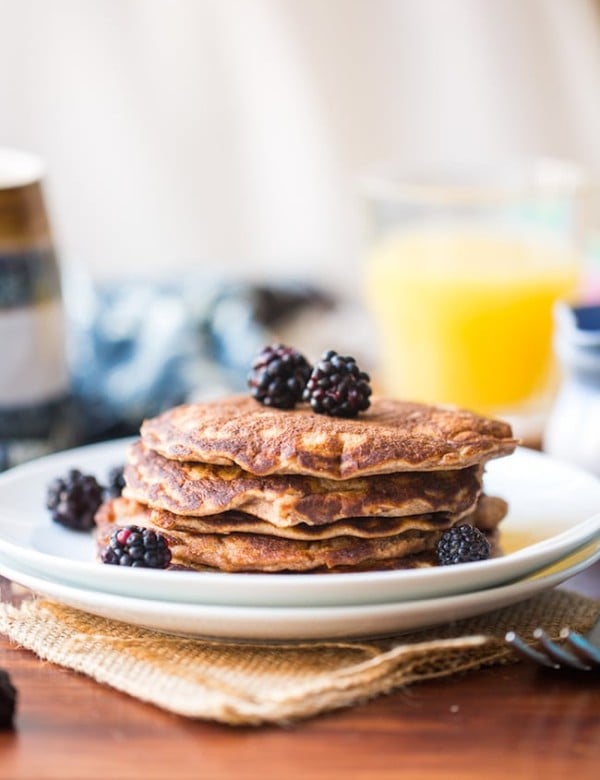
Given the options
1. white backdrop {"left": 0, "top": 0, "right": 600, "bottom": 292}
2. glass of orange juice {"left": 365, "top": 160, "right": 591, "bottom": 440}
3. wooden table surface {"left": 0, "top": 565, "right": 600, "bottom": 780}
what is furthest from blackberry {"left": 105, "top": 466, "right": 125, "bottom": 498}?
white backdrop {"left": 0, "top": 0, "right": 600, "bottom": 292}

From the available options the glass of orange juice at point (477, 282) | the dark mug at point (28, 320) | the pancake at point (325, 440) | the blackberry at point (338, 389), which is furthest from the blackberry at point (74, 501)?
the glass of orange juice at point (477, 282)

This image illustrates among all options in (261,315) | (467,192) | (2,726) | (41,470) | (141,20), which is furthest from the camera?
(141,20)

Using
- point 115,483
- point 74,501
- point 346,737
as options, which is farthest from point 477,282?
point 346,737

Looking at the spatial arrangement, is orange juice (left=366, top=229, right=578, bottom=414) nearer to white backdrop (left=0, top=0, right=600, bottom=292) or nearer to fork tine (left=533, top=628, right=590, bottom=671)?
white backdrop (left=0, top=0, right=600, bottom=292)

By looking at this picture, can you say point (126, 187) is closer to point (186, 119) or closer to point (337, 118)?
point (186, 119)

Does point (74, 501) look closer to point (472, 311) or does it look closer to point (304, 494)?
point (304, 494)

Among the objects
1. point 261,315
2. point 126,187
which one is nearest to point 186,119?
point 126,187

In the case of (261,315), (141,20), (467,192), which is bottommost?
(261,315)
